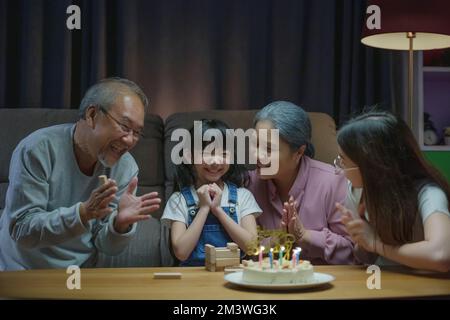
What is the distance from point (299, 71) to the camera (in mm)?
2576

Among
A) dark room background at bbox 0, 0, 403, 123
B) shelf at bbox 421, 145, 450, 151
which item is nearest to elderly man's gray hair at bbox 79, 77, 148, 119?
dark room background at bbox 0, 0, 403, 123

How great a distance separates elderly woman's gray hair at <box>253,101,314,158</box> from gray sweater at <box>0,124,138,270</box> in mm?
423

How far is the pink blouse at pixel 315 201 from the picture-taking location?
167 centimetres

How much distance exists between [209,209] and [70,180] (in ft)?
1.26

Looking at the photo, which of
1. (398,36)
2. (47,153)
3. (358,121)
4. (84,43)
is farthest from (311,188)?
(84,43)

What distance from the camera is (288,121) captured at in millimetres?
1734

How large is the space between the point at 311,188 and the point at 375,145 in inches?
17.1

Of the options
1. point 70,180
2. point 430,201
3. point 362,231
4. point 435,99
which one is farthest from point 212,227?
point 435,99

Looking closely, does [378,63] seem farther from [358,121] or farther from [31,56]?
[31,56]

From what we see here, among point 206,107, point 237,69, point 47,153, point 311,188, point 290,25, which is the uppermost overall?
point 290,25

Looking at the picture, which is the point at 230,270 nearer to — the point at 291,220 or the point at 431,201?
the point at 291,220

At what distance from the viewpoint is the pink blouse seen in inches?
65.9

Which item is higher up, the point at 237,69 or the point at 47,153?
the point at 237,69

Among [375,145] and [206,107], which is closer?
[375,145]
